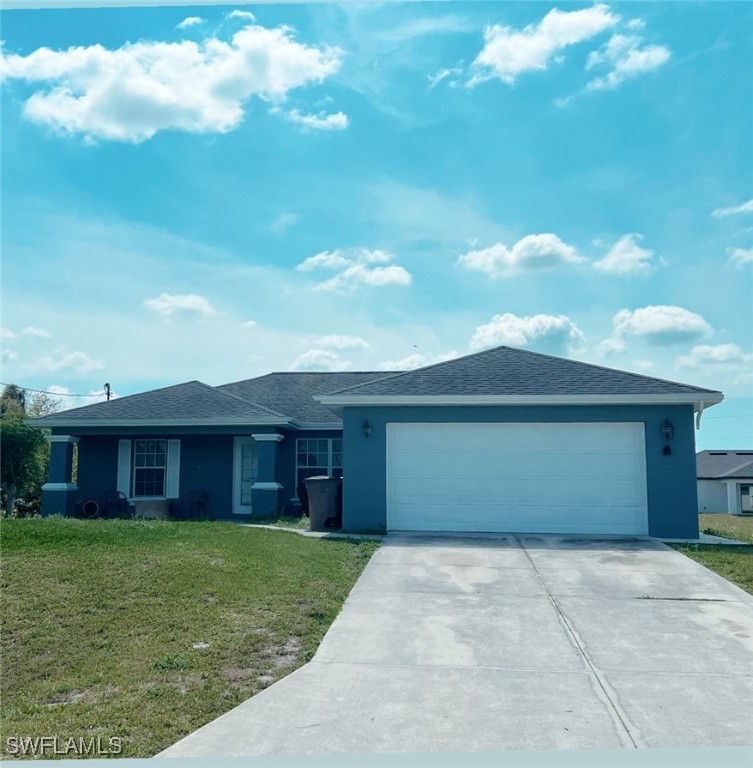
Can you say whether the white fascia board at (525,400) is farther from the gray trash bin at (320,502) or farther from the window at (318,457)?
the window at (318,457)

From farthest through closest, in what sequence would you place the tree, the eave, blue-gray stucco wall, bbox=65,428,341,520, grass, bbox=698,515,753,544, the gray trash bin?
1. the tree
2. blue-gray stucco wall, bbox=65,428,341,520
3. grass, bbox=698,515,753,544
4. the gray trash bin
5. the eave

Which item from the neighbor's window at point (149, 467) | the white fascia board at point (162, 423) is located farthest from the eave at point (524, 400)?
the neighbor's window at point (149, 467)

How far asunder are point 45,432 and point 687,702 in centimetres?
2174

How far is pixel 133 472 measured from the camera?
18.0 m


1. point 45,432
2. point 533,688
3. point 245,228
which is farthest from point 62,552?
point 45,432

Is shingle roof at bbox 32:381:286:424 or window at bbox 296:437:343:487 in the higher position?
shingle roof at bbox 32:381:286:424

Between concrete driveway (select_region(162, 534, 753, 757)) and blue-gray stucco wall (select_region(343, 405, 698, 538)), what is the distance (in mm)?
3485

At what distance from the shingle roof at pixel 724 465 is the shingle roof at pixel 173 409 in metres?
32.6

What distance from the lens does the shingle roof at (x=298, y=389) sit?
19.0m

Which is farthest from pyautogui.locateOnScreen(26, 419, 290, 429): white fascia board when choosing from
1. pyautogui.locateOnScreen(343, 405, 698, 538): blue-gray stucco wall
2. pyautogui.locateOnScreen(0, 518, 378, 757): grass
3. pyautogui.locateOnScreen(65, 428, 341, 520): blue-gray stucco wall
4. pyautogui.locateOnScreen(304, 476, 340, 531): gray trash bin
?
pyautogui.locateOnScreen(0, 518, 378, 757): grass

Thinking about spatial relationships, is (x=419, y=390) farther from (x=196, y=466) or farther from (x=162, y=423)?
(x=196, y=466)

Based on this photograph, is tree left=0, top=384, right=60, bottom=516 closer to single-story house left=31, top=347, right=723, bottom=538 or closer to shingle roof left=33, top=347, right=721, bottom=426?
A: shingle roof left=33, top=347, right=721, bottom=426

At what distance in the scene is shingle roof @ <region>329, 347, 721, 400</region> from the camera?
45.2ft

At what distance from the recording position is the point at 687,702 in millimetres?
5328
